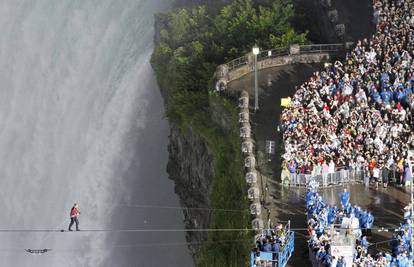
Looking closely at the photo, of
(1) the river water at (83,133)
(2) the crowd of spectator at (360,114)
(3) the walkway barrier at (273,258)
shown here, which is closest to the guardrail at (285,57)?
(2) the crowd of spectator at (360,114)

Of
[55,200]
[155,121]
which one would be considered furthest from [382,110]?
[55,200]

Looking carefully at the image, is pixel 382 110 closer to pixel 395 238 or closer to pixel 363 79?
pixel 363 79

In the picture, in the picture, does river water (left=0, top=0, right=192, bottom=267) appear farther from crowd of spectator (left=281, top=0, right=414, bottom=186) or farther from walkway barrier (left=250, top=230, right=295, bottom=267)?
walkway barrier (left=250, top=230, right=295, bottom=267)

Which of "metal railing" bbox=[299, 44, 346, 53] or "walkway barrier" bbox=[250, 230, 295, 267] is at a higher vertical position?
"metal railing" bbox=[299, 44, 346, 53]

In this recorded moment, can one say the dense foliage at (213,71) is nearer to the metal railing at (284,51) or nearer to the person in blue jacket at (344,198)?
the metal railing at (284,51)

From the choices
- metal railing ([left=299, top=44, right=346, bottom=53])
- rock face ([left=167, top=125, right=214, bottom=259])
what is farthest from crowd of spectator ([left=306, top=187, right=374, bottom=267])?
metal railing ([left=299, top=44, right=346, bottom=53])

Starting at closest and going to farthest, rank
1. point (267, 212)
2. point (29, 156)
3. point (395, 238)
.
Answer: point (395, 238) < point (267, 212) < point (29, 156)
